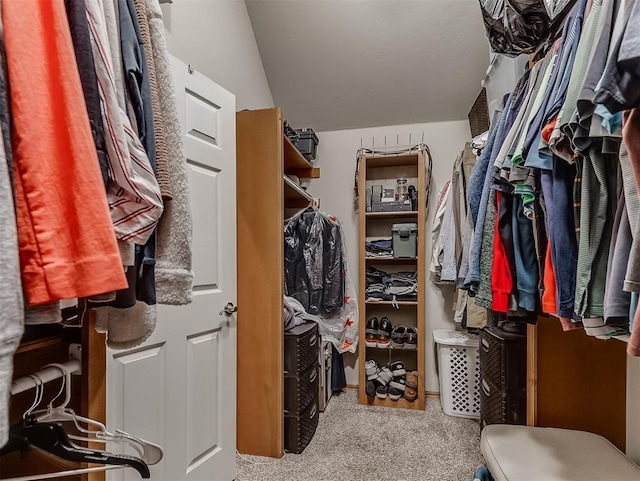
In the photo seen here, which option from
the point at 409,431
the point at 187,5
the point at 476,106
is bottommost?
the point at 409,431

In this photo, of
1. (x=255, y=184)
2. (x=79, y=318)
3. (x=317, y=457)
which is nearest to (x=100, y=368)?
(x=79, y=318)

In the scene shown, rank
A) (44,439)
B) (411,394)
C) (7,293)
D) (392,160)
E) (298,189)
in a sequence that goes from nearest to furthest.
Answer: (7,293) < (44,439) < (298,189) < (411,394) < (392,160)

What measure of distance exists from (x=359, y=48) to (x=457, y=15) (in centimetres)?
60

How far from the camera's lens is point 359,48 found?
2.27 meters

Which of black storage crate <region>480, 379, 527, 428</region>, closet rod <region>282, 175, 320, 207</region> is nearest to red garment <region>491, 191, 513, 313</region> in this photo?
black storage crate <region>480, 379, 527, 428</region>

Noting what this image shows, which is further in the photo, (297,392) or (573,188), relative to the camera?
(297,392)

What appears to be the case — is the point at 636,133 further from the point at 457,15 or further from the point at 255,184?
the point at 457,15

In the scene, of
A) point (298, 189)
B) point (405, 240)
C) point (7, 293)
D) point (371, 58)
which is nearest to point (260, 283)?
point (298, 189)

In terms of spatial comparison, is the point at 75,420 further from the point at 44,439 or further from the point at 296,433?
the point at 296,433

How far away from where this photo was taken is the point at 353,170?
2.88m

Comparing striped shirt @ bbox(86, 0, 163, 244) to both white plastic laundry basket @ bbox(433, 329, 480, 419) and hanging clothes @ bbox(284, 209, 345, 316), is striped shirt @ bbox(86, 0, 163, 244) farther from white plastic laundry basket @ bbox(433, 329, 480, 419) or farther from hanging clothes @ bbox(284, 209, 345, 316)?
white plastic laundry basket @ bbox(433, 329, 480, 419)

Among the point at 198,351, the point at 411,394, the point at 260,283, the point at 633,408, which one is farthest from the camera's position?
the point at 411,394

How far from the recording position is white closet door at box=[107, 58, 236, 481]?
117 centimetres

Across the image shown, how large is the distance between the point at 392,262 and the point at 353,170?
2.70 ft
